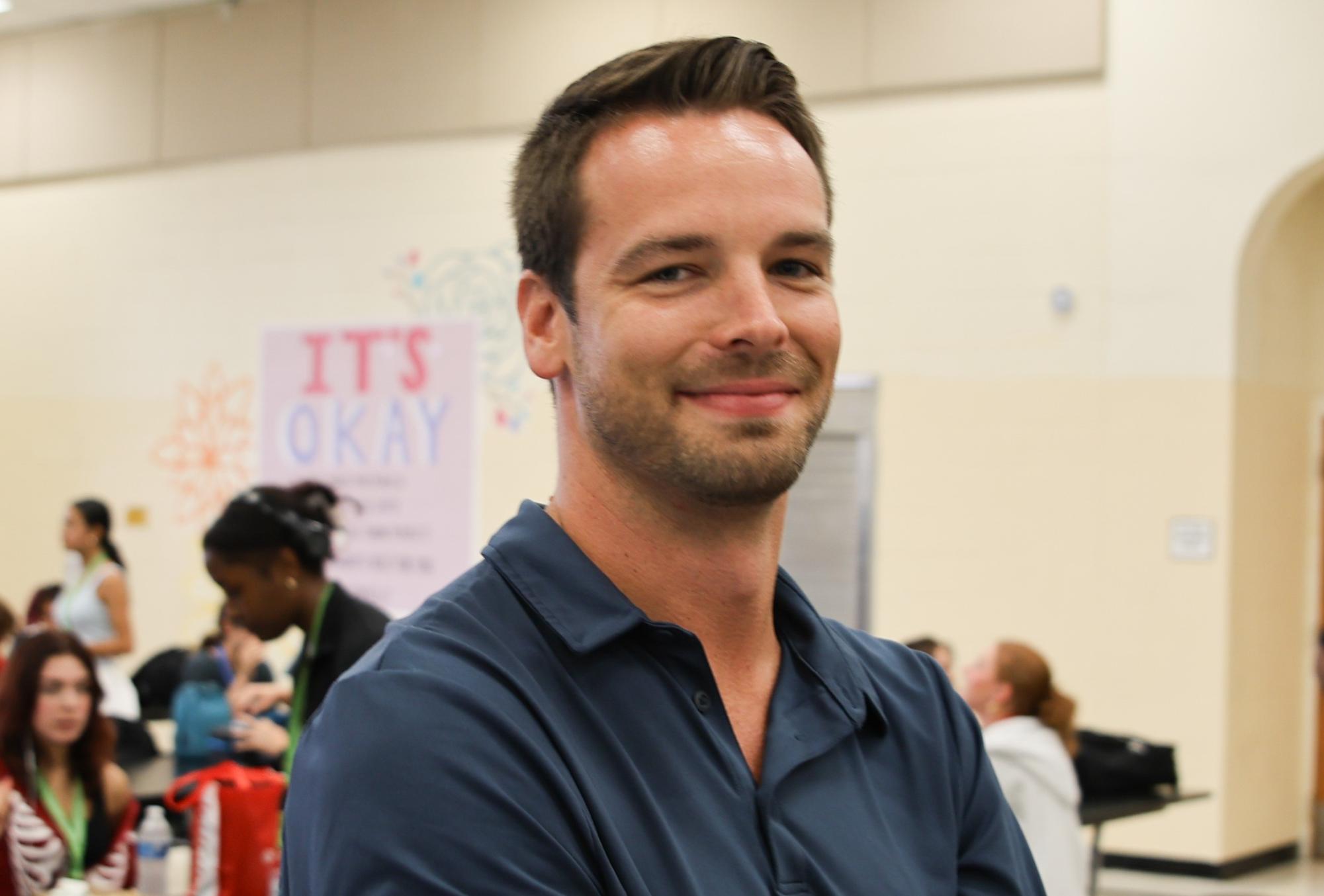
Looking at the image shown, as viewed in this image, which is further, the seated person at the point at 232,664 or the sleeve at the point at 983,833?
the seated person at the point at 232,664

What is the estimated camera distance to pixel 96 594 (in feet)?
21.2

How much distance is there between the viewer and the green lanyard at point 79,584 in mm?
6500

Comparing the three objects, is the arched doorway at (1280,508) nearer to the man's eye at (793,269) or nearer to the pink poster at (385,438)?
the pink poster at (385,438)

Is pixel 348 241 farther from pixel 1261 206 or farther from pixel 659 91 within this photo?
pixel 659 91

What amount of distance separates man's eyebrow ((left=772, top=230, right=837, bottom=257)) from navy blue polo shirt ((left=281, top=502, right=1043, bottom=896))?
252 mm

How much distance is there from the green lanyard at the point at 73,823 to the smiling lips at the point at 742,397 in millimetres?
3275

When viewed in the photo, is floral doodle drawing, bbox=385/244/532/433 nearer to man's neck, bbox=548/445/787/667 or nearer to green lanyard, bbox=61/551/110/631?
green lanyard, bbox=61/551/110/631

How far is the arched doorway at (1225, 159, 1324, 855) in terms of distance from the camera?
671 centimetres

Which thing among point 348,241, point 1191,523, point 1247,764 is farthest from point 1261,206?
point 348,241

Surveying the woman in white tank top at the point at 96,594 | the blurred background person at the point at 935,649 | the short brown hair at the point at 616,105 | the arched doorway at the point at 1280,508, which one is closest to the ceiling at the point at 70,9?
the woman in white tank top at the point at 96,594

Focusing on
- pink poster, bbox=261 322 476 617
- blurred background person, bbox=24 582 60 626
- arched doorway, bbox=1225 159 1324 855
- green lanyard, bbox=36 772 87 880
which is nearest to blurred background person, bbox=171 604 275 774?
green lanyard, bbox=36 772 87 880

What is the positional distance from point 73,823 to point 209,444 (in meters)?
5.48

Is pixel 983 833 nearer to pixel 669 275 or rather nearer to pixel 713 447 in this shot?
pixel 713 447

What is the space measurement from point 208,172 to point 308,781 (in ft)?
29.2
